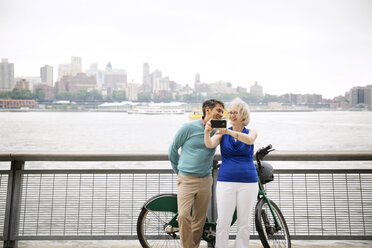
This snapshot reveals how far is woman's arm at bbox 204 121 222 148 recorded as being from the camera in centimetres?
177

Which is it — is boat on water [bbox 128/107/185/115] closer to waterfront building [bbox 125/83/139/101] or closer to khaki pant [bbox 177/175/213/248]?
waterfront building [bbox 125/83/139/101]

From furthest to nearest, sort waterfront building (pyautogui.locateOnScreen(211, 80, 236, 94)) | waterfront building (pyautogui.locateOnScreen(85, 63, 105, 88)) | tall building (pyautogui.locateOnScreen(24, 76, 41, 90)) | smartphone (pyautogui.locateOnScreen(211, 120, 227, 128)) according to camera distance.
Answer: waterfront building (pyautogui.locateOnScreen(85, 63, 105, 88))
waterfront building (pyautogui.locateOnScreen(211, 80, 236, 94))
tall building (pyautogui.locateOnScreen(24, 76, 41, 90))
smartphone (pyautogui.locateOnScreen(211, 120, 227, 128))

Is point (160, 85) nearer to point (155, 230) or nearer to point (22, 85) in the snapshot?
point (22, 85)

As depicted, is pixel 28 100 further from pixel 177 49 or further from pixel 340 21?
pixel 340 21

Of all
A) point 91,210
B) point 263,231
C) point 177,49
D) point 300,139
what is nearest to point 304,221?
point 263,231

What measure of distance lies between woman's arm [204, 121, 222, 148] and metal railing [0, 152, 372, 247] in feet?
1.73

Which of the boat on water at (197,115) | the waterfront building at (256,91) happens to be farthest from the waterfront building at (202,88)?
the boat on water at (197,115)

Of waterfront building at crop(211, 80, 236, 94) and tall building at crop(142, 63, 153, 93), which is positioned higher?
tall building at crop(142, 63, 153, 93)

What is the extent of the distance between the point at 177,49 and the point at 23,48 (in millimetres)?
53909

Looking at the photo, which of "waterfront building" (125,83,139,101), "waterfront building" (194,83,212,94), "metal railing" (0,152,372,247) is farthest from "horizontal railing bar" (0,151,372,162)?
"waterfront building" (194,83,212,94)

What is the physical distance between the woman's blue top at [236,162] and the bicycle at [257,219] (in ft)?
0.72

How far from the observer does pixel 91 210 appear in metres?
2.51

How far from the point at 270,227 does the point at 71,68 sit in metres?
105

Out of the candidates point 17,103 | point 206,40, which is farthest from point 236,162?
point 206,40
